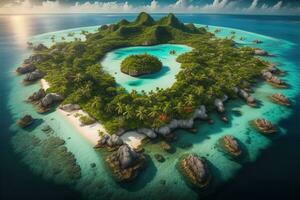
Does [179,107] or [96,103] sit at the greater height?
[179,107]

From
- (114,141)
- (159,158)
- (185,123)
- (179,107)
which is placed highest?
(179,107)

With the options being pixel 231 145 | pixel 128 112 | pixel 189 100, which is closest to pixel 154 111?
pixel 128 112

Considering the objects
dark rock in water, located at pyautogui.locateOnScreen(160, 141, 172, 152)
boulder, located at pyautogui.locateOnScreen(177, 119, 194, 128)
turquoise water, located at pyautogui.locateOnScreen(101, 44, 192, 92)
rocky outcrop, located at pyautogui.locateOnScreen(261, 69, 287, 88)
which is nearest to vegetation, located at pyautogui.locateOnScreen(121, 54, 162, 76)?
turquoise water, located at pyautogui.locateOnScreen(101, 44, 192, 92)

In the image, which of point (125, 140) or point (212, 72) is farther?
point (212, 72)

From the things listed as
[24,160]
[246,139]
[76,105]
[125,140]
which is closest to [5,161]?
[24,160]

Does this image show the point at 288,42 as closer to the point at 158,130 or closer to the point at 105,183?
the point at 158,130

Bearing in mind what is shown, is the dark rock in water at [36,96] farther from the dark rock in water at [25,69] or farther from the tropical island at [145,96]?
the dark rock in water at [25,69]

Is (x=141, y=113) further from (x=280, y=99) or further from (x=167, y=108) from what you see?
(x=280, y=99)
